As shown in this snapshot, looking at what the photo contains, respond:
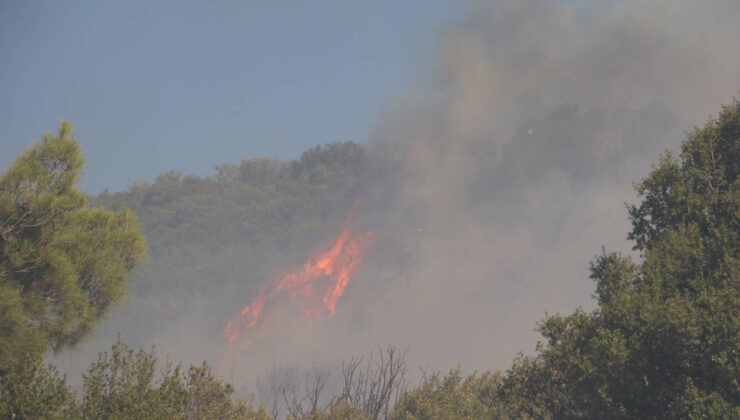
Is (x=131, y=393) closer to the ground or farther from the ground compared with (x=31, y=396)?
farther from the ground

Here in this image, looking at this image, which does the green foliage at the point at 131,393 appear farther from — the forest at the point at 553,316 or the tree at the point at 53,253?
the tree at the point at 53,253

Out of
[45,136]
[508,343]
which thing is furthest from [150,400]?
[508,343]

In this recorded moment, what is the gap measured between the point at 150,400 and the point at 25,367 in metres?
4.09

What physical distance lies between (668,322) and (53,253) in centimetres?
2215

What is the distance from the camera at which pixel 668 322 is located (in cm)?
2708

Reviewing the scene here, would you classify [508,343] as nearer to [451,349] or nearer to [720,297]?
[451,349]

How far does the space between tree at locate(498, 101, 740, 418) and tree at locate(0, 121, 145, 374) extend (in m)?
17.4

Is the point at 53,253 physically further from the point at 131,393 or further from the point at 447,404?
the point at 447,404

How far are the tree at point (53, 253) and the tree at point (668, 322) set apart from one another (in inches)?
686

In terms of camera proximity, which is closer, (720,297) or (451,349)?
(720,297)

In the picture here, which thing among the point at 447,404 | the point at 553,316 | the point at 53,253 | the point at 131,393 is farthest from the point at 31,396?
the point at 447,404

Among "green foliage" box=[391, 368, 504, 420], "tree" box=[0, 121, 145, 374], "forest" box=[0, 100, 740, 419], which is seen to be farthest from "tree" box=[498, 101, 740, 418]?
"tree" box=[0, 121, 145, 374]

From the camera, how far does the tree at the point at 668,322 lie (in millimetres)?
26328

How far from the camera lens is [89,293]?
30500mm
